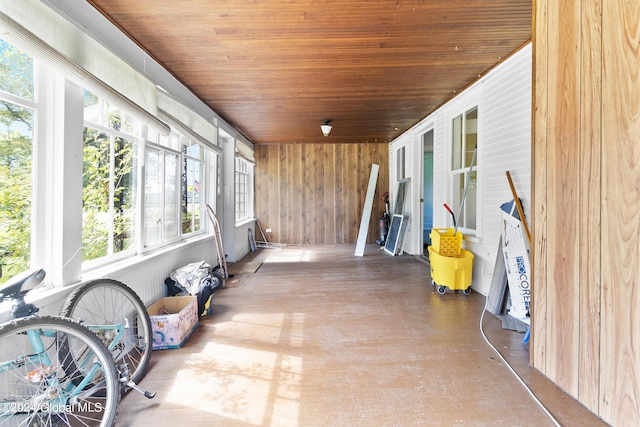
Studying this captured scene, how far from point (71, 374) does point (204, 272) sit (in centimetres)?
200

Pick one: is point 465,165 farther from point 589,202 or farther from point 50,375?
point 50,375

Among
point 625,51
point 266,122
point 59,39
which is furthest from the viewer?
point 266,122

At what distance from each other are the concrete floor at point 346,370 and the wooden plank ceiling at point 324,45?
8.48ft

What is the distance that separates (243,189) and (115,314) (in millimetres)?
5399

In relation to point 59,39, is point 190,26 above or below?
above

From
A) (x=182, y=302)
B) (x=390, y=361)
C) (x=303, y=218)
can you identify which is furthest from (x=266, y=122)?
(x=390, y=361)

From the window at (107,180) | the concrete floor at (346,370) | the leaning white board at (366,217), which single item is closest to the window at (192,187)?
the window at (107,180)

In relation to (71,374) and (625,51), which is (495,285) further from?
(71,374)

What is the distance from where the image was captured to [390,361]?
7.65ft

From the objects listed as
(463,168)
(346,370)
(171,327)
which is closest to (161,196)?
(171,327)

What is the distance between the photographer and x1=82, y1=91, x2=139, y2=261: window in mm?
2422

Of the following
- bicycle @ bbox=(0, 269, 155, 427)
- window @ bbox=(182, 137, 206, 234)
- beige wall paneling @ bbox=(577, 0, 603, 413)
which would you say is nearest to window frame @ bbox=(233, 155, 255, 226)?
window @ bbox=(182, 137, 206, 234)

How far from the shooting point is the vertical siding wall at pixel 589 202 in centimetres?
152

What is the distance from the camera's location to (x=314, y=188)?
8.29 meters
